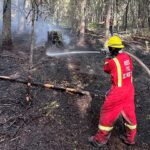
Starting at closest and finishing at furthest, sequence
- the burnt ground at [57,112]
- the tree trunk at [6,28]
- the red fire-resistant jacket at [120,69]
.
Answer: the red fire-resistant jacket at [120,69] → the burnt ground at [57,112] → the tree trunk at [6,28]

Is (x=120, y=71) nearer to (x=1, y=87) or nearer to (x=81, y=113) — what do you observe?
(x=81, y=113)

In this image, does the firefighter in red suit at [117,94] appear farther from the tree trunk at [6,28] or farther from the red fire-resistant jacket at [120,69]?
the tree trunk at [6,28]

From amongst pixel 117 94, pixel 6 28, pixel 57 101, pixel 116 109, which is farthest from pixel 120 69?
A: pixel 6 28

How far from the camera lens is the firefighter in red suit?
19.7 feet

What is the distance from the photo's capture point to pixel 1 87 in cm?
849

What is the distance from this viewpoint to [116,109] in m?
6.05

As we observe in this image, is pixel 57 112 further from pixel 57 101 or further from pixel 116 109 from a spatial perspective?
pixel 116 109

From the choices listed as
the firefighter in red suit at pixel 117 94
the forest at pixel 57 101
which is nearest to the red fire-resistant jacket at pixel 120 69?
the firefighter in red suit at pixel 117 94

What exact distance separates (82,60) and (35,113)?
6.01 meters

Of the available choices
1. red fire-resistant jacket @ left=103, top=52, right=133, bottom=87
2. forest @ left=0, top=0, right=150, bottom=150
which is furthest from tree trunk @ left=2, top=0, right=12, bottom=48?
red fire-resistant jacket @ left=103, top=52, right=133, bottom=87

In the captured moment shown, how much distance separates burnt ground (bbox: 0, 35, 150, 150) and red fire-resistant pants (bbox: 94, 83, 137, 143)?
404 mm

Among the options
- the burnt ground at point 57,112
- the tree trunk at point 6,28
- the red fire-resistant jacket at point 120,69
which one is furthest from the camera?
the tree trunk at point 6,28

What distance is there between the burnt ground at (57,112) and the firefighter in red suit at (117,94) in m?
0.45

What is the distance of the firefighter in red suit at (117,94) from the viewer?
237 inches
